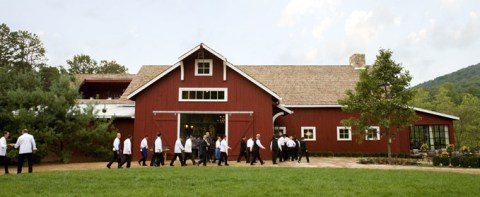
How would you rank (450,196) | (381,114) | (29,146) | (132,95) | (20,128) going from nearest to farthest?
(450,196) → (29,146) → (20,128) → (381,114) → (132,95)

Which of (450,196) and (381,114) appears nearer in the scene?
(450,196)

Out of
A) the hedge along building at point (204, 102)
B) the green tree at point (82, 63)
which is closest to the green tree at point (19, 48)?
the green tree at point (82, 63)

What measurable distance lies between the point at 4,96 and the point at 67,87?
105 inches

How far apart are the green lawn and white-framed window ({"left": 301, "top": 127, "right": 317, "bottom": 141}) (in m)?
13.4

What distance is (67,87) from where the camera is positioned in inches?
727

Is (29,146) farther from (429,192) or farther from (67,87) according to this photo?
(429,192)

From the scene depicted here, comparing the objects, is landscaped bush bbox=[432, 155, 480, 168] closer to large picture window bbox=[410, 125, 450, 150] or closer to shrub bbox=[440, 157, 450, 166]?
shrub bbox=[440, 157, 450, 166]

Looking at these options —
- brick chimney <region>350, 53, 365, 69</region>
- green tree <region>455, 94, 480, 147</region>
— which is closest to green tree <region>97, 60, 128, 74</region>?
brick chimney <region>350, 53, 365, 69</region>

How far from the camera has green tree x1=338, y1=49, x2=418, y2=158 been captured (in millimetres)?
17844

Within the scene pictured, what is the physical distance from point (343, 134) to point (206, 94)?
31.8 ft

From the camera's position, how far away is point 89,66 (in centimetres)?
5431

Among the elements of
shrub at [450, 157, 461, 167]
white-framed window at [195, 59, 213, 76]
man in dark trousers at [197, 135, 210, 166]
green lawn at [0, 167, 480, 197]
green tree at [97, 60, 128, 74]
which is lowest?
green lawn at [0, 167, 480, 197]

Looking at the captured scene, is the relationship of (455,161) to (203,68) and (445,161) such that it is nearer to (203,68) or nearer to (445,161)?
(445,161)

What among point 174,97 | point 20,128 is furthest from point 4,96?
point 174,97
